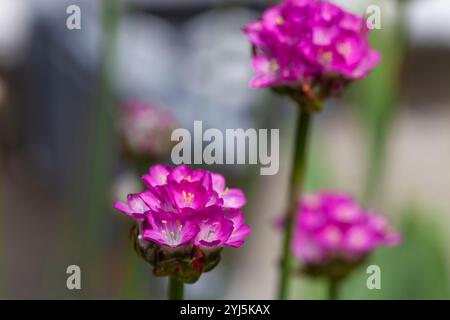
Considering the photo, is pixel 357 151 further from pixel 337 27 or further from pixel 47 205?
pixel 337 27

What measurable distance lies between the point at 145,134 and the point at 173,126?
116 mm

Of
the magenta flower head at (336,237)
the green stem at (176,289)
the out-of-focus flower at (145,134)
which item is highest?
the out-of-focus flower at (145,134)

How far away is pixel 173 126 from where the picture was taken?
125cm

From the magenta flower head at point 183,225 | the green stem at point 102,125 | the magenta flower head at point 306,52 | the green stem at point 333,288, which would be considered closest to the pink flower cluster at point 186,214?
the magenta flower head at point 183,225

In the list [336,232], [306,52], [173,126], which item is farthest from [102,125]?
[306,52]

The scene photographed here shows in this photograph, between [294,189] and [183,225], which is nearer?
[183,225]

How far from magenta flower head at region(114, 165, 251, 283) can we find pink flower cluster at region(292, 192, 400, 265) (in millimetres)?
276

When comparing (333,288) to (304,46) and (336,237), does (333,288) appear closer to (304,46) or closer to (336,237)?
(336,237)

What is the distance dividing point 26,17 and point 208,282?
67 centimetres

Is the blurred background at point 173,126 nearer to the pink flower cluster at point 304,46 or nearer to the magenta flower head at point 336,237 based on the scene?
the magenta flower head at point 336,237

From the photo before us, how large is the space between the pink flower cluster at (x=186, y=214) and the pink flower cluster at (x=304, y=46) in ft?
0.45

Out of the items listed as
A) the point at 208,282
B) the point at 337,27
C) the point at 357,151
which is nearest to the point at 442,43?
the point at 357,151

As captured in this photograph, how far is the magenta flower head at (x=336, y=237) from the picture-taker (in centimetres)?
82

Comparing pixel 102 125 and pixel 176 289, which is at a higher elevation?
pixel 102 125
